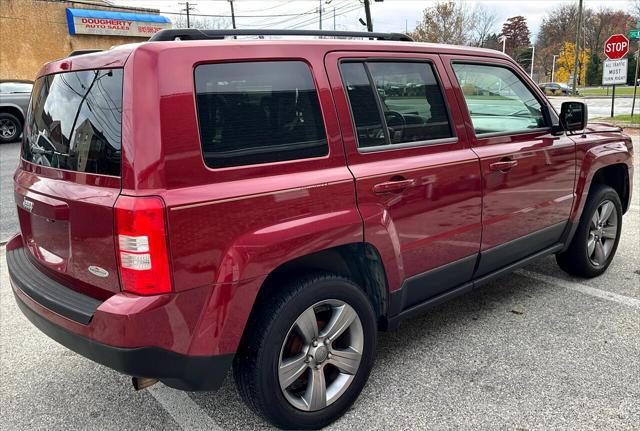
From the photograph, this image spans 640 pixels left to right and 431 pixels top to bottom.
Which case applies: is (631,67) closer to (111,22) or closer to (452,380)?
(111,22)

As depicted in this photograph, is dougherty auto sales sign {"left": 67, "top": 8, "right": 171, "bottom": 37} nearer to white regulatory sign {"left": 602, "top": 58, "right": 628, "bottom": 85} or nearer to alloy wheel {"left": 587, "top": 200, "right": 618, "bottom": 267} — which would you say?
white regulatory sign {"left": 602, "top": 58, "right": 628, "bottom": 85}

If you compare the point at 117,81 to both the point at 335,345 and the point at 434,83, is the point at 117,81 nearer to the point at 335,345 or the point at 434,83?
the point at 335,345

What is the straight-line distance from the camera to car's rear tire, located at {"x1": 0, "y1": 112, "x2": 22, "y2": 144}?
538 inches

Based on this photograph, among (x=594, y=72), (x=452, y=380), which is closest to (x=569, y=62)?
(x=594, y=72)

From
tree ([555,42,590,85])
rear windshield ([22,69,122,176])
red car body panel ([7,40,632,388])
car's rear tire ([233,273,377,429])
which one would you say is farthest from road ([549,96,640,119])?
tree ([555,42,590,85])

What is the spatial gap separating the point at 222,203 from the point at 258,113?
455 millimetres

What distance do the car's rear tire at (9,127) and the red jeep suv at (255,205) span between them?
12.8 metres

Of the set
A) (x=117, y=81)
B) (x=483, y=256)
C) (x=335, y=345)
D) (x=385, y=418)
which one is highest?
(x=117, y=81)

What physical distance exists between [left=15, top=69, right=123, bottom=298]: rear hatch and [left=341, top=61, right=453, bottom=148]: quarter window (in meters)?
1.17

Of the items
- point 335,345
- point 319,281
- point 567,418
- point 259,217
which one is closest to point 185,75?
point 259,217

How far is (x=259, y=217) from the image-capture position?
7.16 ft

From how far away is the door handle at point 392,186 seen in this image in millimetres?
2612

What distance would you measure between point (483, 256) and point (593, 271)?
1586 mm

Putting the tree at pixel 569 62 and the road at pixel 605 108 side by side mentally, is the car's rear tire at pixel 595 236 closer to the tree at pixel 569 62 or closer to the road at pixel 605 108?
the road at pixel 605 108
